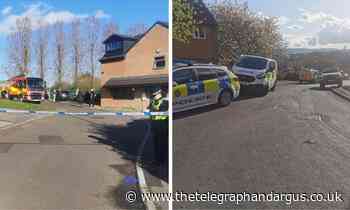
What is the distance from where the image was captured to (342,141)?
2244 millimetres

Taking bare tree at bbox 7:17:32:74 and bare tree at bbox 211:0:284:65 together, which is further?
bare tree at bbox 7:17:32:74

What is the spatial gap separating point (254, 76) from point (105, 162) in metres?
1.13

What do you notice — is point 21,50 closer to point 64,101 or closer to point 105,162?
point 64,101

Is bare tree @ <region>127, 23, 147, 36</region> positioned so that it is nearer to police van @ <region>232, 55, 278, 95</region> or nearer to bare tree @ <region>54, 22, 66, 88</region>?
bare tree @ <region>54, 22, 66, 88</region>

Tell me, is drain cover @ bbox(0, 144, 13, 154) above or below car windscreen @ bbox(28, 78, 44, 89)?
below

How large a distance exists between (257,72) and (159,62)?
1.96ft

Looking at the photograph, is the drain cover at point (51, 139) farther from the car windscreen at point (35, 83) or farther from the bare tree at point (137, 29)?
the bare tree at point (137, 29)

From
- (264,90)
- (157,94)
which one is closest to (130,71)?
(157,94)

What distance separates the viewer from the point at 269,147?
2.32 meters

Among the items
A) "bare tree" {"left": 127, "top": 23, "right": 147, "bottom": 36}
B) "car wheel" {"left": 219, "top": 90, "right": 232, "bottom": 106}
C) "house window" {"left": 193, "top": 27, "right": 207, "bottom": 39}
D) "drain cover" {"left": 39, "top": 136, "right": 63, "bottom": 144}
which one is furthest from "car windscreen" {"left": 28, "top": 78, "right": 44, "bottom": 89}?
"car wheel" {"left": 219, "top": 90, "right": 232, "bottom": 106}

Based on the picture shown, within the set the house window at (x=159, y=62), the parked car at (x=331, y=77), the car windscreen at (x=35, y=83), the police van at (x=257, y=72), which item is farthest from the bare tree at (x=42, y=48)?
the parked car at (x=331, y=77)

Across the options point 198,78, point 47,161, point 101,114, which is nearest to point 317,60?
point 198,78

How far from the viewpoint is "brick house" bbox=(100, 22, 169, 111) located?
8.29 ft

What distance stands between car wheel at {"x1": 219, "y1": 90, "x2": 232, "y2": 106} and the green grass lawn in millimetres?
1156
